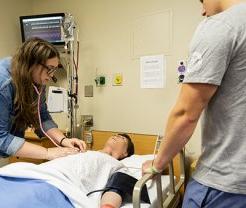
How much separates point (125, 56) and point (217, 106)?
1.95m

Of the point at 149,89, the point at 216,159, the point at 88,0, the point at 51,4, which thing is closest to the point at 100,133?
the point at 149,89

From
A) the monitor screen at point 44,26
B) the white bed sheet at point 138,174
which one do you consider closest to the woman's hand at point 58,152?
the white bed sheet at point 138,174

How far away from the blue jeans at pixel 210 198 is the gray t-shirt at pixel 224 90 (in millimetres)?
20

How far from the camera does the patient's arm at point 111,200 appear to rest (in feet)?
4.61

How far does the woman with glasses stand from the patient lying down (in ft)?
0.52

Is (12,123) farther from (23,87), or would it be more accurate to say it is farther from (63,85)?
(63,85)

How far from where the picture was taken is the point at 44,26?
297cm

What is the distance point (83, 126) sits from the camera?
298 cm

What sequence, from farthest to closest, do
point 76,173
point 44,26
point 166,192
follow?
point 44,26, point 166,192, point 76,173

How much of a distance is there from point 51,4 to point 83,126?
1.47m

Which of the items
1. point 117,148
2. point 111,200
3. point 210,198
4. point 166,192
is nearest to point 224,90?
point 210,198

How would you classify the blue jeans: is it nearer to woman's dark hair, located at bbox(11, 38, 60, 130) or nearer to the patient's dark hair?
woman's dark hair, located at bbox(11, 38, 60, 130)

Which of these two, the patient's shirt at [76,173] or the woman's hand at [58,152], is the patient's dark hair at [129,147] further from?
the woman's hand at [58,152]

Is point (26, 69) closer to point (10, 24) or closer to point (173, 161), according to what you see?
point (173, 161)
